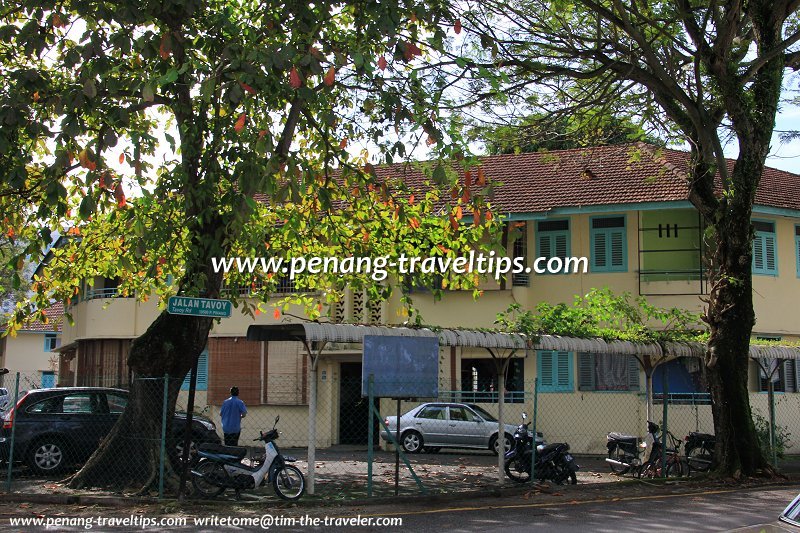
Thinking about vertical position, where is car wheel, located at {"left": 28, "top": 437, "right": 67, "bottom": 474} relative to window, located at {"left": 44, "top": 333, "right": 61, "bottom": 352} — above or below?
below

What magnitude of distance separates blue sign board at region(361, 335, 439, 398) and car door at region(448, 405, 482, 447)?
9.51 metres

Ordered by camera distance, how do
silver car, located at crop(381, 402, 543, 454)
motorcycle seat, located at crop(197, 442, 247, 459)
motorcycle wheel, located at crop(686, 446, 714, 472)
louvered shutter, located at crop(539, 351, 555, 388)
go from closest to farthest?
motorcycle seat, located at crop(197, 442, 247, 459) → motorcycle wheel, located at crop(686, 446, 714, 472) → silver car, located at crop(381, 402, 543, 454) → louvered shutter, located at crop(539, 351, 555, 388)

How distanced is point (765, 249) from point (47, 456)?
18527 millimetres

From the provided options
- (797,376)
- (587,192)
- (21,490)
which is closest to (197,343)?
(21,490)

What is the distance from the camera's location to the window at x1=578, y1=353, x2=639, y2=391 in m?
23.5

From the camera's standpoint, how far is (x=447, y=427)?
76.0 feet

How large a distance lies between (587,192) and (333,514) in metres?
15.2

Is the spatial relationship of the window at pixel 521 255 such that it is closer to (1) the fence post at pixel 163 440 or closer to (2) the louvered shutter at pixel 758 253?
(2) the louvered shutter at pixel 758 253

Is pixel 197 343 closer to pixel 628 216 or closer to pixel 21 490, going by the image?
pixel 21 490

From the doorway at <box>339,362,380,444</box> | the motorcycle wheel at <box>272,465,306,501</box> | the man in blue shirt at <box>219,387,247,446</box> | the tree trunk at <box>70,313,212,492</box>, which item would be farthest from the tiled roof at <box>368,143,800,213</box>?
the motorcycle wheel at <box>272,465,306,501</box>

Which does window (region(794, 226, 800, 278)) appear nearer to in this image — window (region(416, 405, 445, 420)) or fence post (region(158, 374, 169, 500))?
window (region(416, 405, 445, 420))

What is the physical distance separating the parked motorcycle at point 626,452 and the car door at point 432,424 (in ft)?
19.8

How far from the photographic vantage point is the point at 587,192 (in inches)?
974

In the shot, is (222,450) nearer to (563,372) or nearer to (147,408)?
(147,408)
